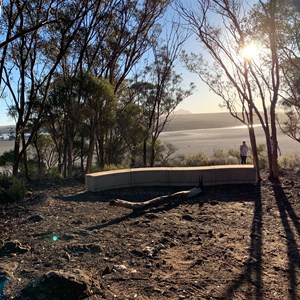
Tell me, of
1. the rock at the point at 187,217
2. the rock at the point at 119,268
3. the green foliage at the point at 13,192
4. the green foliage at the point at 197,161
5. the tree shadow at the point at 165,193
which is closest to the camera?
the rock at the point at 119,268

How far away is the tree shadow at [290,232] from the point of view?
15.0ft

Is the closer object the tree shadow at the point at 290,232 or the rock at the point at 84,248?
the tree shadow at the point at 290,232

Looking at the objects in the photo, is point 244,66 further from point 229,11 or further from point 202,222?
point 202,222

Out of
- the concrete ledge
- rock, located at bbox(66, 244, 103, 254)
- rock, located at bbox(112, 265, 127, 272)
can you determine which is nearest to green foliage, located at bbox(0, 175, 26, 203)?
the concrete ledge

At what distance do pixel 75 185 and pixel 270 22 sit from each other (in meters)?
7.36

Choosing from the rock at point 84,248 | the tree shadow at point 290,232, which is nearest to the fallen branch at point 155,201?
the tree shadow at point 290,232

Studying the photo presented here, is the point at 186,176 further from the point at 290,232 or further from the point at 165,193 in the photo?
the point at 290,232

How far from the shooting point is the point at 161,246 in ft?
19.0

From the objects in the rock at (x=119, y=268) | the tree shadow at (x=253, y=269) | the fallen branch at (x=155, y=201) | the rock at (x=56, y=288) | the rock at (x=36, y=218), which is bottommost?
the tree shadow at (x=253, y=269)

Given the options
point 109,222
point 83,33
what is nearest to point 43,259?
point 109,222

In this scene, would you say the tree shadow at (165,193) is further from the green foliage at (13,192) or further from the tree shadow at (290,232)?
the green foliage at (13,192)

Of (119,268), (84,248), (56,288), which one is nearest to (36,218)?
(84,248)

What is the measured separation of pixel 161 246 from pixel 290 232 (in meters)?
2.34

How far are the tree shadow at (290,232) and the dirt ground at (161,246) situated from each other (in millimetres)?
15
